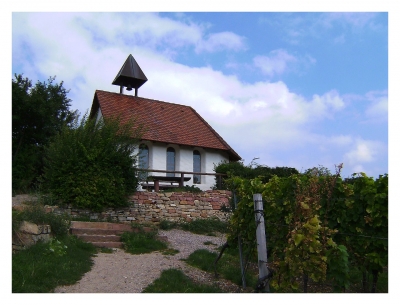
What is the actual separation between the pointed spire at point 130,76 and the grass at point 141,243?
14330mm

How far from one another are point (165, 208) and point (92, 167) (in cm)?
310

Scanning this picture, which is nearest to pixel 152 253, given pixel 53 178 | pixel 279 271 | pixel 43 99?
pixel 279 271

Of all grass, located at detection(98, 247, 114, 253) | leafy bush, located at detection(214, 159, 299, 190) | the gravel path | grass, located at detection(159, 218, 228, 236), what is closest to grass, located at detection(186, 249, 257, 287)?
the gravel path

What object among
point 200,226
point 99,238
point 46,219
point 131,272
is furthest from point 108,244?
point 200,226

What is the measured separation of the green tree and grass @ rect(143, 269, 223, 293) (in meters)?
13.2

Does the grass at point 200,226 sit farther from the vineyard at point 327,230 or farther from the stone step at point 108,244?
the vineyard at point 327,230

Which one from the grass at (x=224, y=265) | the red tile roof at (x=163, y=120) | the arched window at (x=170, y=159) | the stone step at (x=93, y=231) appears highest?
the red tile roof at (x=163, y=120)

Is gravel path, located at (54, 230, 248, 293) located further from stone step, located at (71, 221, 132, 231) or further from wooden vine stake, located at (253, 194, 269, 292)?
stone step, located at (71, 221, 132, 231)

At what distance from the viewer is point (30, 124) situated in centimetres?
1961

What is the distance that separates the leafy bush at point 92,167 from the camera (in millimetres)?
12398

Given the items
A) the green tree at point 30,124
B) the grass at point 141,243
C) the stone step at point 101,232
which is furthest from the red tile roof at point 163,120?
the grass at point 141,243

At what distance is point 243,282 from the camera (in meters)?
5.88

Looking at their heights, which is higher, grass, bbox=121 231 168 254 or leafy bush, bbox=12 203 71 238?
leafy bush, bbox=12 203 71 238

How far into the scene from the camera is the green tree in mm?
18219
